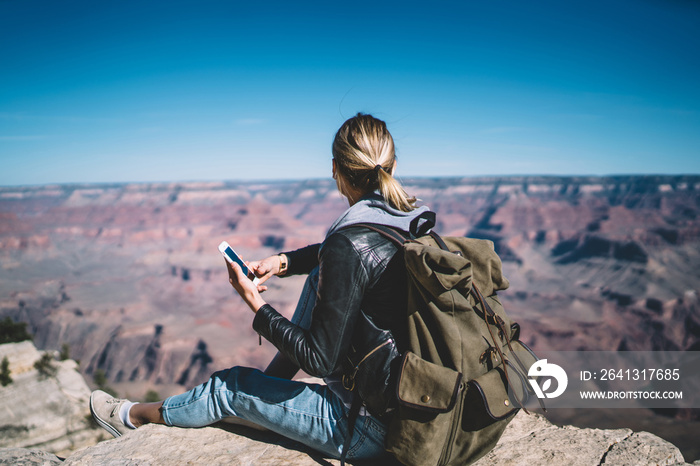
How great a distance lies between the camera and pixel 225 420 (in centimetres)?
217

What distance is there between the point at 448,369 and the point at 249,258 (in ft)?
287

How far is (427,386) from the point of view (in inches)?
52.7

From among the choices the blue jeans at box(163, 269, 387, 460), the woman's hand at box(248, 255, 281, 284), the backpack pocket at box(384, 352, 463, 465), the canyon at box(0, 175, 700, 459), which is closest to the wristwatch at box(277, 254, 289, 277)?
the woman's hand at box(248, 255, 281, 284)

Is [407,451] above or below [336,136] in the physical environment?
below

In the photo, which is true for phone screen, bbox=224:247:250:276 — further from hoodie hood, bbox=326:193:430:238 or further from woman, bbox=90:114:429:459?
hoodie hood, bbox=326:193:430:238

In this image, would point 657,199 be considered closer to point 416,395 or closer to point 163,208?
point 416,395

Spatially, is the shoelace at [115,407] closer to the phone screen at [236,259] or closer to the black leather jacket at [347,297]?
the phone screen at [236,259]

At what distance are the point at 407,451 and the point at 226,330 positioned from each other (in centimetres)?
5030

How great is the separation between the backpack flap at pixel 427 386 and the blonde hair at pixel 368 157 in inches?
25.4

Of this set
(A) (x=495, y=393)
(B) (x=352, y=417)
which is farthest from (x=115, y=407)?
(A) (x=495, y=393)

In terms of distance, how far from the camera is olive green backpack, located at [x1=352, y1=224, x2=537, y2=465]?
1.30 metres

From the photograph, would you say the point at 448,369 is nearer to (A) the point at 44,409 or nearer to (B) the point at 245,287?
(B) the point at 245,287

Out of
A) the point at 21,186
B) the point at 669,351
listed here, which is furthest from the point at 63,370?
the point at 21,186

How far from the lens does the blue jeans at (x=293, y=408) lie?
1646 mm
